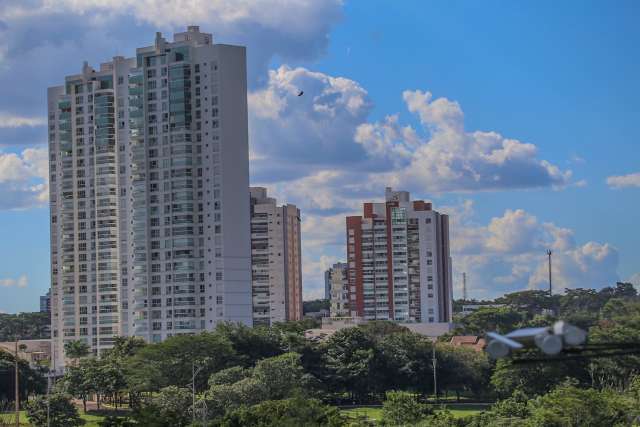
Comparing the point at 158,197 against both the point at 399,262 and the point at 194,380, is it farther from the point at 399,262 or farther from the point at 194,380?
the point at 399,262

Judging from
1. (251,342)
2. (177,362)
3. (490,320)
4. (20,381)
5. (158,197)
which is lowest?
(20,381)

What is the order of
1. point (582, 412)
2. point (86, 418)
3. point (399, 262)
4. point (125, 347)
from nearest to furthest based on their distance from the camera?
point (582, 412) < point (86, 418) < point (125, 347) < point (399, 262)

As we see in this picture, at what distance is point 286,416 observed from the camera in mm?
42844

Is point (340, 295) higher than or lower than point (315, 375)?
higher

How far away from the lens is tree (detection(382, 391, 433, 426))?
167 ft

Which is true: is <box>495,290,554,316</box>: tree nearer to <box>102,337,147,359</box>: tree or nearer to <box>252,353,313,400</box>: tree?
<box>102,337,147,359</box>: tree

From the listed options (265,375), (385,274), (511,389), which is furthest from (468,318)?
(265,375)

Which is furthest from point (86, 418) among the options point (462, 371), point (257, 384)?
point (462, 371)

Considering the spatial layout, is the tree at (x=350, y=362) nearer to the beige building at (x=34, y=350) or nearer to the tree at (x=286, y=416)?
the tree at (x=286, y=416)

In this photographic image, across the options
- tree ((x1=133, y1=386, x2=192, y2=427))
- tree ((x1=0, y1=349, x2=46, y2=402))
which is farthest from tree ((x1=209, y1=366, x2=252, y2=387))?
tree ((x1=0, y1=349, x2=46, y2=402))

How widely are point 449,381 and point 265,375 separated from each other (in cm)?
1878

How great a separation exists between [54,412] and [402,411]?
71.5ft

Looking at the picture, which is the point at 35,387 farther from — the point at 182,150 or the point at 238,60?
the point at 238,60

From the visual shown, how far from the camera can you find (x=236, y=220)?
301 feet
